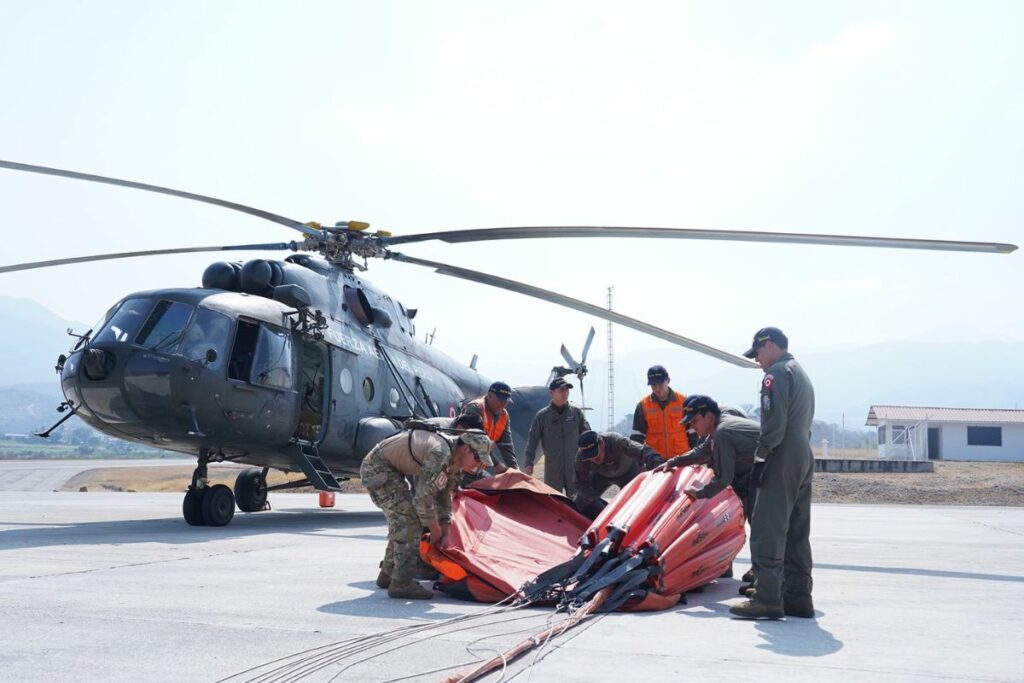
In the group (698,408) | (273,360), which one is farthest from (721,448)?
(273,360)

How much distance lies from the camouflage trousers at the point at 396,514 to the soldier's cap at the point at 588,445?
7.48ft

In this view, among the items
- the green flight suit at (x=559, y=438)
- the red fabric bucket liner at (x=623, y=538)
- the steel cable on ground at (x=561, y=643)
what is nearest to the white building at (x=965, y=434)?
the green flight suit at (x=559, y=438)

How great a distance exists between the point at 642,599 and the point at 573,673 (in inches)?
83.3

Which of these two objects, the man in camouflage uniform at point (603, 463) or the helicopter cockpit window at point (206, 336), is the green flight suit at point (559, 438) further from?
the helicopter cockpit window at point (206, 336)

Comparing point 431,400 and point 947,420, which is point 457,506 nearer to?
point 431,400

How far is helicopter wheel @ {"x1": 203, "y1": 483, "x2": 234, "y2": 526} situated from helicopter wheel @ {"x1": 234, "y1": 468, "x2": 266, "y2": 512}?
3.57 metres

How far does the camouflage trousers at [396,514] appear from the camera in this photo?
6926 millimetres

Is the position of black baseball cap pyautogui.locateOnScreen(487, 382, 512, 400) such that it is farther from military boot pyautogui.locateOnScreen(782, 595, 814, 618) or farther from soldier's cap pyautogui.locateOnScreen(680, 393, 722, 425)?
military boot pyautogui.locateOnScreen(782, 595, 814, 618)

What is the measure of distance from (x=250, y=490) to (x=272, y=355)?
4.50 m

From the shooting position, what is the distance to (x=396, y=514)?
23.5ft

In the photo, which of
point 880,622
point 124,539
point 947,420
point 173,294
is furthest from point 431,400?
point 947,420

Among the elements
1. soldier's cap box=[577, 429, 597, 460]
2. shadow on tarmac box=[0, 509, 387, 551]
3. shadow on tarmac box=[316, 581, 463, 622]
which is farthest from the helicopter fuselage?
shadow on tarmac box=[316, 581, 463, 622]

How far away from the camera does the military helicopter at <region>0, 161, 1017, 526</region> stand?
11.1m

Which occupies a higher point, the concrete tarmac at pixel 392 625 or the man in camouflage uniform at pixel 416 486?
the man in camouflage uniform at pixel 416 486
